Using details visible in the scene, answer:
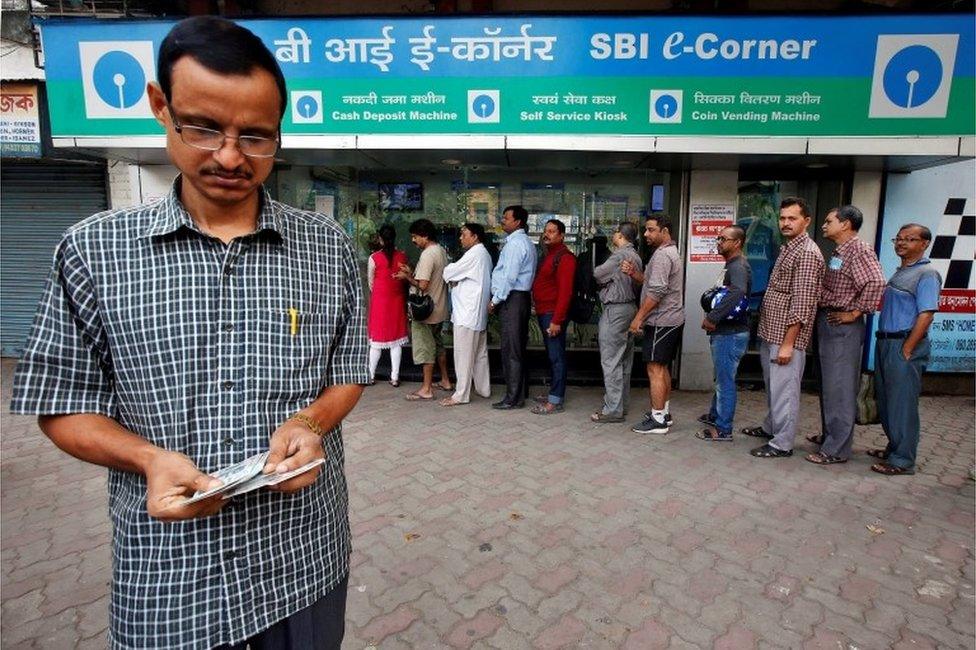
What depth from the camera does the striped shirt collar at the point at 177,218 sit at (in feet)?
4.07

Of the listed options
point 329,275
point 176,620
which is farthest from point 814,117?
point 176,620

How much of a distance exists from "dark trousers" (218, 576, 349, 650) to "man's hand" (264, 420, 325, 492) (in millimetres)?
389

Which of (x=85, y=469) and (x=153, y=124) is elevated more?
(x=153, y=124)

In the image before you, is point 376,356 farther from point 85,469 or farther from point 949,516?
point 949,516

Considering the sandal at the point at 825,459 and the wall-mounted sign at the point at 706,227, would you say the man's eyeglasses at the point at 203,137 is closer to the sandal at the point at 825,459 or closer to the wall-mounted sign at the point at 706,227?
the sandal at the point at 825,459

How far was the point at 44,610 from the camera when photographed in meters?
2.83

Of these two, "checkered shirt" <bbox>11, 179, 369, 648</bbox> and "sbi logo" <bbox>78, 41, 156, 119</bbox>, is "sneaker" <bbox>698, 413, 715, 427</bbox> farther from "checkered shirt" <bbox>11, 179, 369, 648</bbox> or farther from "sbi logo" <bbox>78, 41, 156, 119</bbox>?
"sbi logo" <bbox>78, 41, 156, 119</bbox>

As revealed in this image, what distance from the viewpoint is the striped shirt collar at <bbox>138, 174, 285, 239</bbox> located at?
1241 mm

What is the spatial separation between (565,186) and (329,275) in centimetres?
682

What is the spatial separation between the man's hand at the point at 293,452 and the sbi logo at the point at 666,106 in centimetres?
519

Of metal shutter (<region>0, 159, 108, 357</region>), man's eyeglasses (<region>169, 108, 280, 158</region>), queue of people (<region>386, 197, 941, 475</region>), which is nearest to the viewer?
man's eyeglasses (<region>169, 108, 280, 158</region>)

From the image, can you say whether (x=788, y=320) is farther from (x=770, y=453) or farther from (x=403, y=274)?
(x=403, y=274)

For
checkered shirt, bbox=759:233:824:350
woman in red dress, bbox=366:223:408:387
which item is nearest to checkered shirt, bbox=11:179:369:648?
checkered shirt, bbox=759:233:824:350

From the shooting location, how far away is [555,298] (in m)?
5.85
